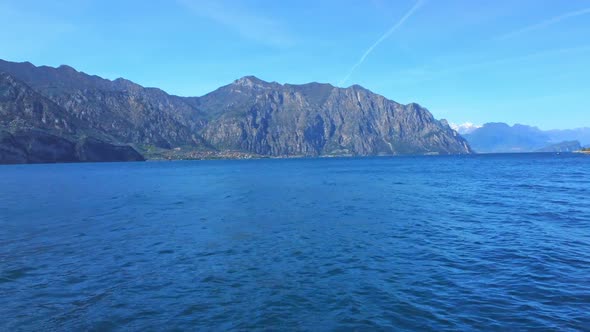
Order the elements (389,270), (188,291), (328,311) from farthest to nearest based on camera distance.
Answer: (389,270) → (188,291) → (328,311)

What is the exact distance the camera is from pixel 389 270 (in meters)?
28.0

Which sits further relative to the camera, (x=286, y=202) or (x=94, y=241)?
(x=286, y=202)

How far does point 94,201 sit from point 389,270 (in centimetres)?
6625

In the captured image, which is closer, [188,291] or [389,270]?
[188,291]

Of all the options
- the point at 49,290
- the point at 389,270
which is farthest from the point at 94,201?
the point at 389,270

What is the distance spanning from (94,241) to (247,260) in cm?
1839

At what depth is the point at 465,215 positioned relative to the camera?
52000mm

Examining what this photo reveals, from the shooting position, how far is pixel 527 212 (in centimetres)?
5316

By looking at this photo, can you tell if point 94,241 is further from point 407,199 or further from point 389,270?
point 407,199

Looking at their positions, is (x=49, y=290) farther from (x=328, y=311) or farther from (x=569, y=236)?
Answer: (x=569, y=236)

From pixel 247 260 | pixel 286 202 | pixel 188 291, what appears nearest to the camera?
pixel 188 291

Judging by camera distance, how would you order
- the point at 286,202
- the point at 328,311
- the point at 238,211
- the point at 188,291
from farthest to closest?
the point at 286,202, the point at 238,211, the point at 188,291, the point at 328,311

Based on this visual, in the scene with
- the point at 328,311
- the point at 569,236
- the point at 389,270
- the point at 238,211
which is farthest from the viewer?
the point at 238,211

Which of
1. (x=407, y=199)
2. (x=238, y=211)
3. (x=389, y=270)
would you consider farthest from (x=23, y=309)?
(x=407, y=199)
